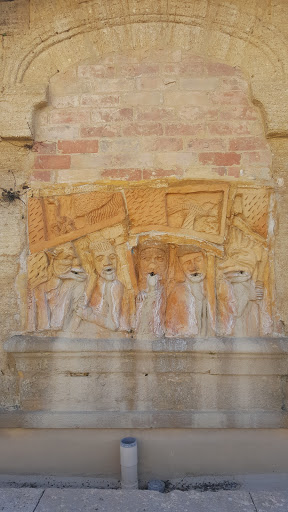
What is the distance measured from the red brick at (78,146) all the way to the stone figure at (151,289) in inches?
33.5

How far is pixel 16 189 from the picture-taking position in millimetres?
3361

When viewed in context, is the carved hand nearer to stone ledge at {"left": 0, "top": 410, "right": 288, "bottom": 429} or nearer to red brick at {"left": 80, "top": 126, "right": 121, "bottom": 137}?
stone ledge at {"left": 0, "top": 410, "right": 288, "bottom": 429}

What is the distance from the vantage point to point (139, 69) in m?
3.41

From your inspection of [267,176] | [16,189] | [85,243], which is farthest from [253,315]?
[16,189]

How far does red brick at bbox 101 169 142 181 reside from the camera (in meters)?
3.31

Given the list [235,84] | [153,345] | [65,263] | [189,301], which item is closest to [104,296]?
[65,263]

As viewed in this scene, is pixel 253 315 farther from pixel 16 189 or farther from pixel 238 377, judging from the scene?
pixel 16 189

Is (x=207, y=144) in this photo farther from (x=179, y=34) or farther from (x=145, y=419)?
(x=145, y=419)

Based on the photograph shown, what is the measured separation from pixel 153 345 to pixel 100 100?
1.95m

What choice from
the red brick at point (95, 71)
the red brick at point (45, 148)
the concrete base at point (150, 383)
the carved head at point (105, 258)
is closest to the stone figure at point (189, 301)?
the concrete base at point (150, 383)

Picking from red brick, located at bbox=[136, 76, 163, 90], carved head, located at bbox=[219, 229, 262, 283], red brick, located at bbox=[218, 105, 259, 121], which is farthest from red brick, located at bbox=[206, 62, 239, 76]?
carved head, located at bbox=[219, 229, 262, 283]

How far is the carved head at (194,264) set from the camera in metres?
3.31

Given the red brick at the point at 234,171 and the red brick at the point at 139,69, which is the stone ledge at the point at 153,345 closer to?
the red brick at the point at 234,171

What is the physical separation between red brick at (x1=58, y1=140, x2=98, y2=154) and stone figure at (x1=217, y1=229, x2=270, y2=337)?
1321 mm
